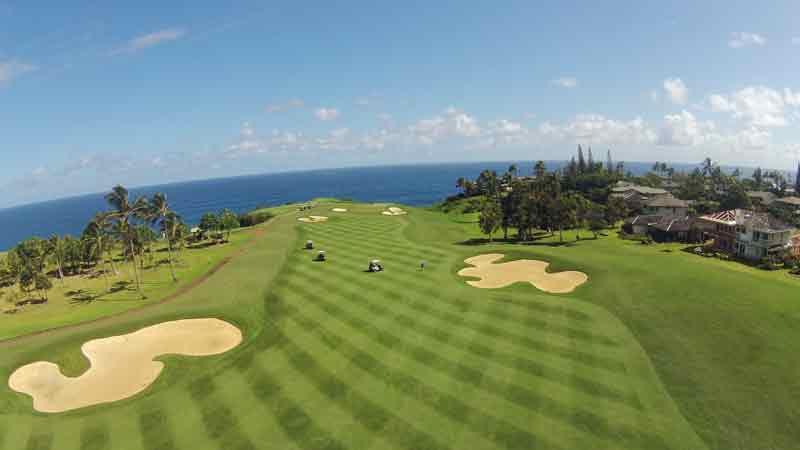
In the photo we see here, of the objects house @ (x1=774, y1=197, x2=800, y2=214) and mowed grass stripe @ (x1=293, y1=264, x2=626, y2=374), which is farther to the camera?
house @ (x1=774, y1=197, x2=800, y2=214)

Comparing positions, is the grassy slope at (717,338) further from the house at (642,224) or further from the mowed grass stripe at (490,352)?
the house at (642,224)

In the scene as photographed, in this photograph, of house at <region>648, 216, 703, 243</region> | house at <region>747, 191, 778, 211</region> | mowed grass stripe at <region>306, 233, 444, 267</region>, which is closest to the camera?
mowed grass stripe at <region>306, 233, 444, 267</region>

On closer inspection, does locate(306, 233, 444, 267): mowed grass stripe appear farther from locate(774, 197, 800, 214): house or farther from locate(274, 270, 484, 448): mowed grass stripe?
locate(774, 197, 800, 214): house

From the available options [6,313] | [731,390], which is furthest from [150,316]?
[731,390]

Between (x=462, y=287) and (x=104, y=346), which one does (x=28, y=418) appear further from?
(x=462, y=287)

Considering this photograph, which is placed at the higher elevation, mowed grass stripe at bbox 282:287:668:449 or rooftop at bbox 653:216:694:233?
rooftop at bbox 653:216:694:233

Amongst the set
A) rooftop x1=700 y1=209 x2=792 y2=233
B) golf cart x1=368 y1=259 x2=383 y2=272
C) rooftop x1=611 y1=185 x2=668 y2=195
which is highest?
rooftop x1=611 y1=185 x2=668 y2=195

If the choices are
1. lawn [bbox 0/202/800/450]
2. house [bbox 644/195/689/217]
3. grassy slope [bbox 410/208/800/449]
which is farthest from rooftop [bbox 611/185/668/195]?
lawn [bbox 0/202/800/450]

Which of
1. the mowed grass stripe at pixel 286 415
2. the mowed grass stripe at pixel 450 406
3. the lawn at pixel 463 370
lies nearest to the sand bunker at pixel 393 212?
the lawn at pixel 463 370
